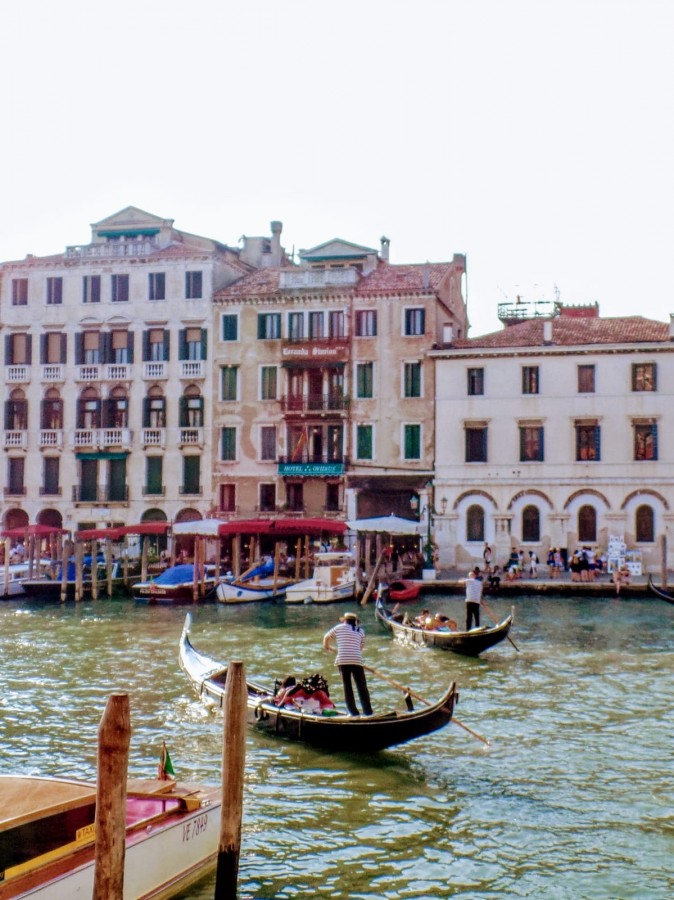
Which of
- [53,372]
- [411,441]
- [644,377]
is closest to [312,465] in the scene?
[411,441]

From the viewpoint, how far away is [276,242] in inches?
1690

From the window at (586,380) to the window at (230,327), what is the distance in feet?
38.6

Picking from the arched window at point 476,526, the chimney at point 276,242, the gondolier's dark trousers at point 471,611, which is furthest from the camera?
the chimney at point 276,242

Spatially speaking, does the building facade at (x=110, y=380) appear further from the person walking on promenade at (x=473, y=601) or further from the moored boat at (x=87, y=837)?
the moored boat at (x=87, y=837)

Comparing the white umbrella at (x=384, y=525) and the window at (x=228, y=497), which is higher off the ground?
A: the window at (x=228, y=497)

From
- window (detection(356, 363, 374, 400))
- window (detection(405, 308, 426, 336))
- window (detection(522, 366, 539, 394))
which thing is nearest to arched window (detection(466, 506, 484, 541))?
window (detection(522, 366, 539, 394))

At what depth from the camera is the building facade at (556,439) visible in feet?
112

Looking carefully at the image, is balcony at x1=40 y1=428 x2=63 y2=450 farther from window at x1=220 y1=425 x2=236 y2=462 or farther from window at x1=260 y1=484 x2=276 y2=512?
window at x1=260 y1=484 x2=276 y2=512

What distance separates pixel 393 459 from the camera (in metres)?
36.9

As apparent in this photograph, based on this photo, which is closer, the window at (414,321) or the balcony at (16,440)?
the window at (414,321)

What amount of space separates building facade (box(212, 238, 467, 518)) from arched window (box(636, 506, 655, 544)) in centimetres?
674

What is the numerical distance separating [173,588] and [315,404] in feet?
31.4

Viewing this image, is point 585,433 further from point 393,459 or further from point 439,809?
point 439,809

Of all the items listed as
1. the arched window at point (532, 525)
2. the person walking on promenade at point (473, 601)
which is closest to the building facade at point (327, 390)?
the arched window at point (532, 525)
